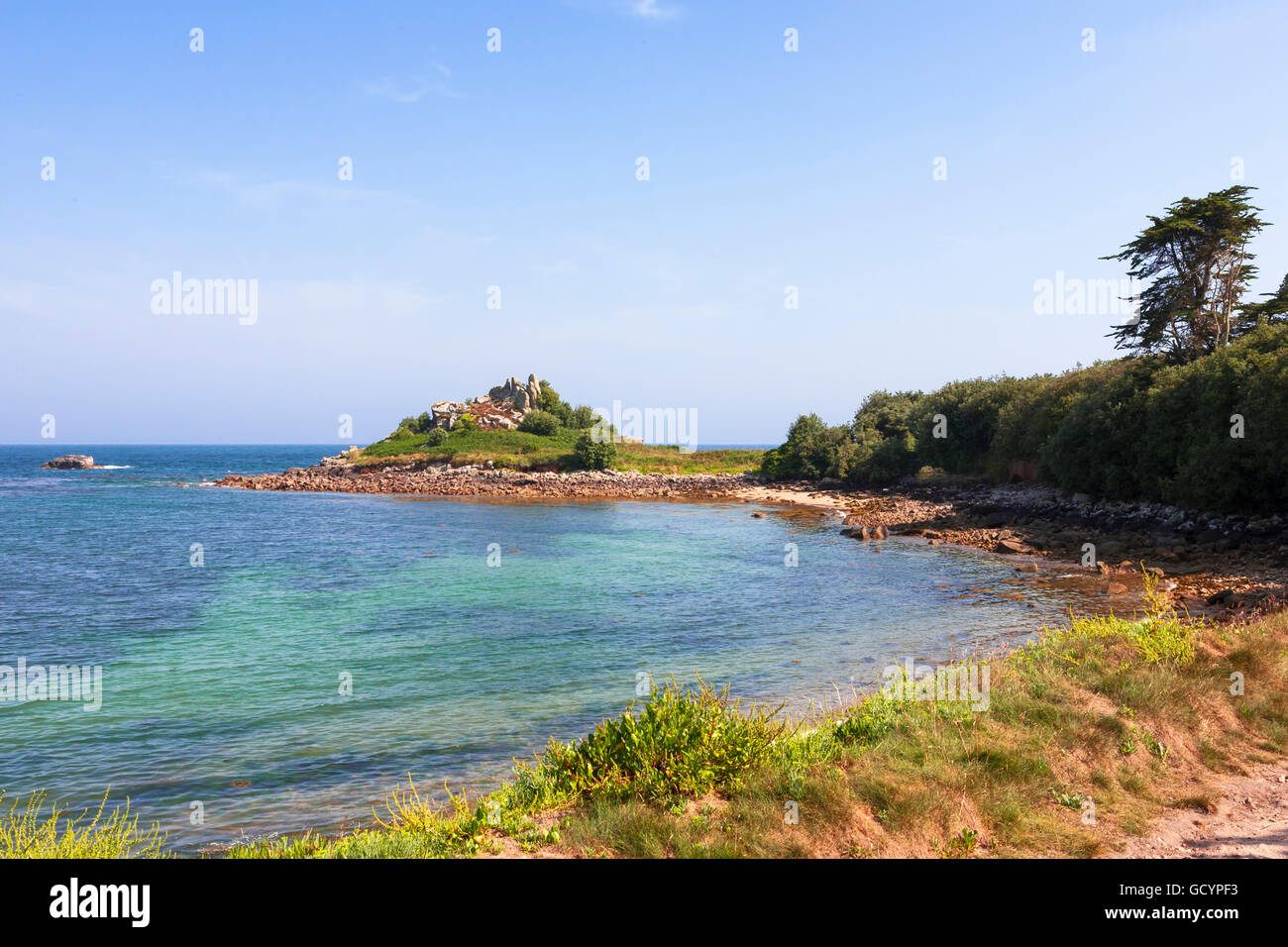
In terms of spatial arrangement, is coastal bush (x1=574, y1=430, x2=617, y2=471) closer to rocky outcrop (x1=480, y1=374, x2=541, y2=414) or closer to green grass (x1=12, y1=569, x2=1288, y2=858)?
rocky outcrop (x1=480, y1=374, x2=541, y2=414)

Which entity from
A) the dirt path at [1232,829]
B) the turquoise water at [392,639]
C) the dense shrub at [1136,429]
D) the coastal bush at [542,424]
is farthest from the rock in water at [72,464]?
the dirt path at [1232,829]

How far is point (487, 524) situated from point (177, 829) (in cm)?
4375

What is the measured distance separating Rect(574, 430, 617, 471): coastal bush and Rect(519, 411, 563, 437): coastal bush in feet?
62.4

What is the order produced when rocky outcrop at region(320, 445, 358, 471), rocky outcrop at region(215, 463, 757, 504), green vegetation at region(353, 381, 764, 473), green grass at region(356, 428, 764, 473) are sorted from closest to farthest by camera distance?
rocky outcrop at region(215, 463, 757, 504) < green vegetation at region(353, 381, 764, 473) < green grass at region(356, 428, 764, 473) < rocky outcrop at region(320, 445, 358, 471)

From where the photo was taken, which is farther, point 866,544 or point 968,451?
point 968,451

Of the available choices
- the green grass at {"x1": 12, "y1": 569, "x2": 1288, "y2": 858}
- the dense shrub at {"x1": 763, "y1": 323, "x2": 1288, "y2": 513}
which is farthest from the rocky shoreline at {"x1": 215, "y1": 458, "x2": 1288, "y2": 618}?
the green grass at {"x1": 12, "y1": 569, "x2": 1288, "y2": 858}

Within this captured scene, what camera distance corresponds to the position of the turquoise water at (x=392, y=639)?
12078 mm

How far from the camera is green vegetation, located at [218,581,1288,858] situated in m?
7.06

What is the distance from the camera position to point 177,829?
9859 millimetres

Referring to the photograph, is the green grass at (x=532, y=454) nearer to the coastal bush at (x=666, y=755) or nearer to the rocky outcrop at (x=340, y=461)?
the rocky outcrop at (x=340, y=461)

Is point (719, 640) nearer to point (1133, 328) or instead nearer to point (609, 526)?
point (609, 526)
